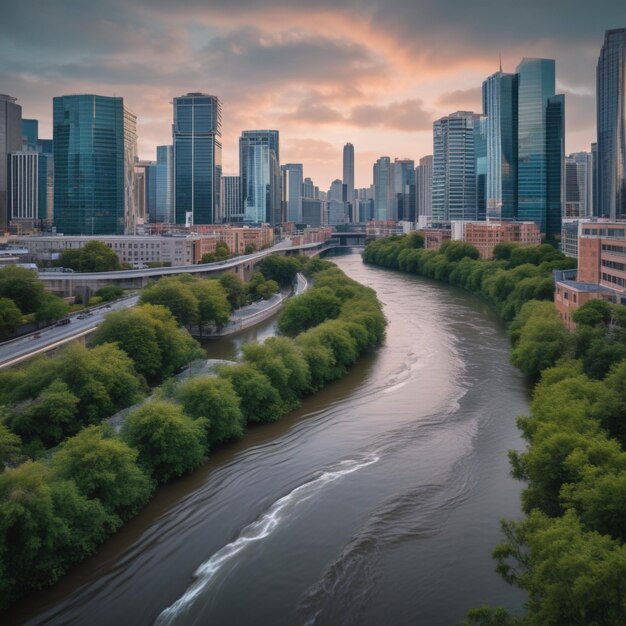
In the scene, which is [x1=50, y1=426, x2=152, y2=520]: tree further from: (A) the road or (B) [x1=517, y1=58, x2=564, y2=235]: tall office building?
(B) [x1=517, y1=58, x2=564, y2=235]: tall office building

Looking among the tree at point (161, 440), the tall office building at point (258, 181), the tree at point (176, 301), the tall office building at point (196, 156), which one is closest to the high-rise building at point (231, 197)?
the tall office building at point (258, 181)

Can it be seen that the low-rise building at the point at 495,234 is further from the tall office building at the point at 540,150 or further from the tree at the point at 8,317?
the tree at the point at 8,317

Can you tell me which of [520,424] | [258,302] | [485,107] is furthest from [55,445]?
[485,107]

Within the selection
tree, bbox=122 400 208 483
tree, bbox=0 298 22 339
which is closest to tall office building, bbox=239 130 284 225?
tree, bbox=0 298 22 339

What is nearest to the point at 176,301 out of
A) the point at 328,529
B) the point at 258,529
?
the point at 258,529

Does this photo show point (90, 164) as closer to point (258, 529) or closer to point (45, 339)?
point (45, 339)
